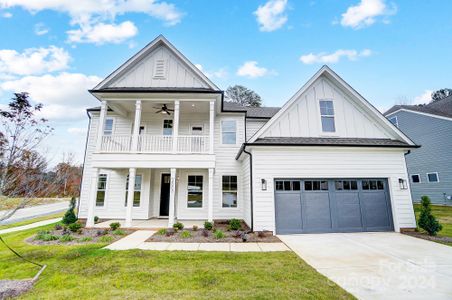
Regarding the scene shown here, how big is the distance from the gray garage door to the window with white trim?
326 cm

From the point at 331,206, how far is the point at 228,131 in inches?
255

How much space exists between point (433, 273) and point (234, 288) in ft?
14.1

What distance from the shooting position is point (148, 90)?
9.15 m

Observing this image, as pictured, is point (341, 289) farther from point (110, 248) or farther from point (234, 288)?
point (110, 248)

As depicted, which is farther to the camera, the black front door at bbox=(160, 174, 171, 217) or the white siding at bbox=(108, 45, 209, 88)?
the black front door at bbox=(160, 174, 171, 217)

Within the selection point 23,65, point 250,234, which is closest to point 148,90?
point 23,65

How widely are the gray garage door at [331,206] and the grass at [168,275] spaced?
2.73m

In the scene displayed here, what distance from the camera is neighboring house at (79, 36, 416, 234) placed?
318 inches

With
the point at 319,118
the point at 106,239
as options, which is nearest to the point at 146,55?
the point at 106,239

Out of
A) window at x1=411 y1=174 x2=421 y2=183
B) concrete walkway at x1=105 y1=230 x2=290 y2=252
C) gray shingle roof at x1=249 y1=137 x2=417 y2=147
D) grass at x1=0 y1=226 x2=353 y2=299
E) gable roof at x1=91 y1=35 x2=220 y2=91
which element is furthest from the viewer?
window at x1=411 y1=174 x2=421 y2=183

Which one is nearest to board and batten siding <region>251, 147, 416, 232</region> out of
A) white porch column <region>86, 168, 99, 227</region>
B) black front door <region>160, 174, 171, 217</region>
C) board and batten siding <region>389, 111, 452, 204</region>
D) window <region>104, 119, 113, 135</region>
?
black front door <region>160, 174, 171, 217</region>

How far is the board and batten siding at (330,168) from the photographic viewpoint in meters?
8.00

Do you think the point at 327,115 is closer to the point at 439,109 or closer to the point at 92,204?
the point at 92,204

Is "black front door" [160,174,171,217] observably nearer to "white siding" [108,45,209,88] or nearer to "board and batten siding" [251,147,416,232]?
"white siding" [108,45,209,88]
